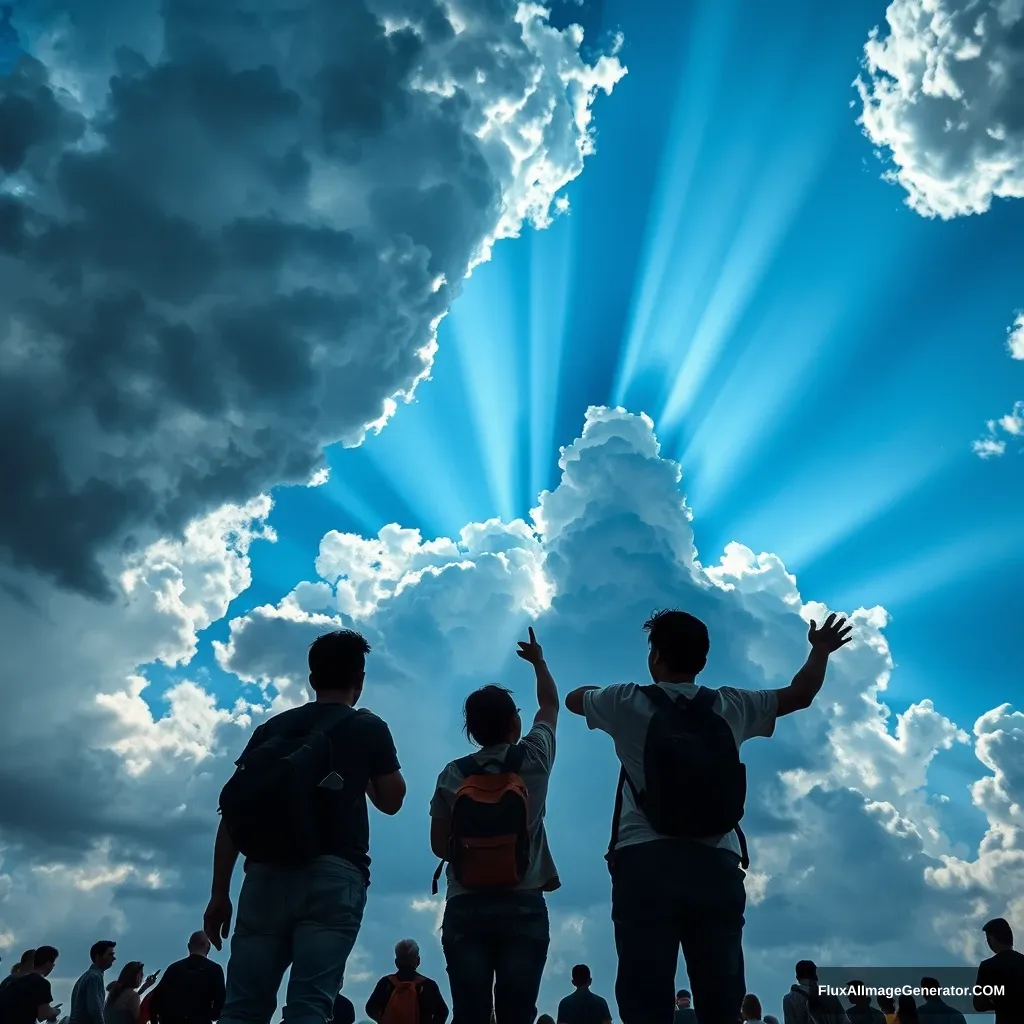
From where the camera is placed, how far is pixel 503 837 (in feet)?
16.3

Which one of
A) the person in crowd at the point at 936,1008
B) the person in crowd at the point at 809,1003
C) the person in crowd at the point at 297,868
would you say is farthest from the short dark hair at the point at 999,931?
the person in crowd at the point at 297,868

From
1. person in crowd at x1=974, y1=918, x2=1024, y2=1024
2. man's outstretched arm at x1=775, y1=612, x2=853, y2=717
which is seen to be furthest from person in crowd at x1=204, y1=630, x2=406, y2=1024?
person in crowd at x1=974, y1=918, x2=1024, y2=1024

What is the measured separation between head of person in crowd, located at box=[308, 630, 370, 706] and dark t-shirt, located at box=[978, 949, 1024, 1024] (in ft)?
26.5

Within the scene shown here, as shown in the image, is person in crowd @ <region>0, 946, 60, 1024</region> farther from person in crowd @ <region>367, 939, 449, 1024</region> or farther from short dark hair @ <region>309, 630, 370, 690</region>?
short dark hair @ <region>309, 630, 370, 690</region>

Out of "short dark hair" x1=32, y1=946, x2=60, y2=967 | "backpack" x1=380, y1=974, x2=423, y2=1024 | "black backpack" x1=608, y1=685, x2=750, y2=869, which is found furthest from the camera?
"short dark hair" x1=32, y1=946, x2=60, y2=967

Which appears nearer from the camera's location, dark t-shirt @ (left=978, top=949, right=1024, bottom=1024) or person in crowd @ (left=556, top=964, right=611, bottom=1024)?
dark t-shirt @ (left=978, top=949, right=1024, bottom=1024)

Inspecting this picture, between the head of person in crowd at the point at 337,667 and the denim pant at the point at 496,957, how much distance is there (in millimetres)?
1484

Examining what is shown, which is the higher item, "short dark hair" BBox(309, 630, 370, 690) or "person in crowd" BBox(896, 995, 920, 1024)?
"short dark hair" BBox(309, 630, 370, 690)

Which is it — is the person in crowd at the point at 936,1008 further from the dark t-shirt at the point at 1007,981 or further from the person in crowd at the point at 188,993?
the person in crowd at the point at 188,993

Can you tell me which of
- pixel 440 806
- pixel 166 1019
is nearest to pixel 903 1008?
pixel 166 1019

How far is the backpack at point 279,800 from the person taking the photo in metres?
4.10

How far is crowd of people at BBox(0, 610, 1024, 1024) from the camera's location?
12.8 ft

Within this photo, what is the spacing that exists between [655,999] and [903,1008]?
11851 mm

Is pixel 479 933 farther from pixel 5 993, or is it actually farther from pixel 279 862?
pixel 5 993
